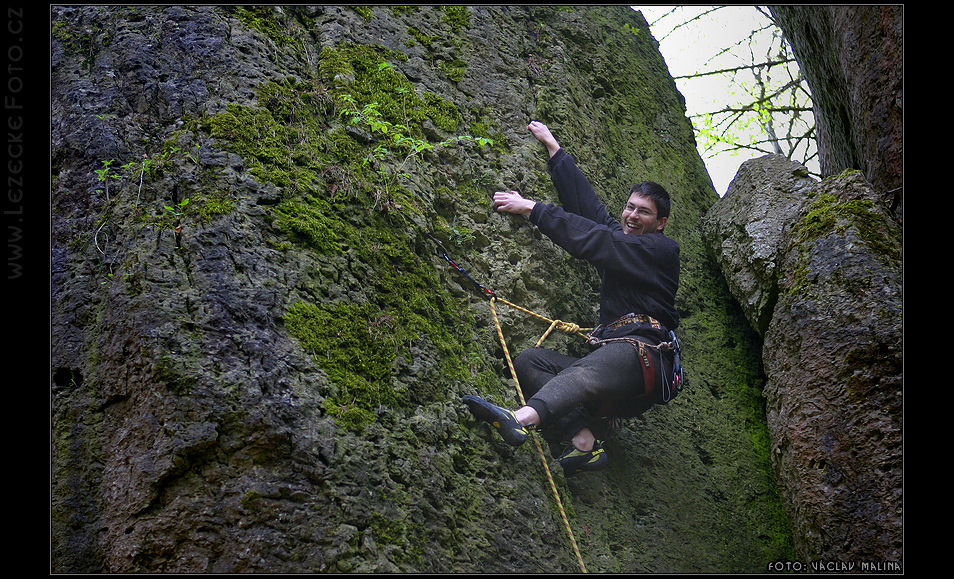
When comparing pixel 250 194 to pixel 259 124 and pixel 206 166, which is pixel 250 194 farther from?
pixel 259 124

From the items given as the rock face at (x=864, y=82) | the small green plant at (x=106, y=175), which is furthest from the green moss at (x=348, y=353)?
the rock face at (x=864, y=82)

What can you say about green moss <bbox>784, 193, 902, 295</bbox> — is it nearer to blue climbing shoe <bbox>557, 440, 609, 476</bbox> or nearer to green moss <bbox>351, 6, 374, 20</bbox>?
blue climbing shoe <bbox>557, 440, 609, 476</bbox>

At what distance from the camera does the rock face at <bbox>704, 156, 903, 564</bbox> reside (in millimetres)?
3738

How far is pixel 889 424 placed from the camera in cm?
375

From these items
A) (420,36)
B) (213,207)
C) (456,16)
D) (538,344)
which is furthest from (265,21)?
(538,344)

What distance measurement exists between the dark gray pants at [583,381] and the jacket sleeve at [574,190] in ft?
4.19

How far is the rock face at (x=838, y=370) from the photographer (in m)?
3.74

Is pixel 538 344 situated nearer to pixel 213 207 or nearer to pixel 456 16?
pixel 213 207

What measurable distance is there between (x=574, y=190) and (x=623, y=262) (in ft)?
3.10

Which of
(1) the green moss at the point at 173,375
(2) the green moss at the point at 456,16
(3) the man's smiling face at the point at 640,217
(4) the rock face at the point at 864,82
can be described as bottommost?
(1) the green moss at the point at 173,375

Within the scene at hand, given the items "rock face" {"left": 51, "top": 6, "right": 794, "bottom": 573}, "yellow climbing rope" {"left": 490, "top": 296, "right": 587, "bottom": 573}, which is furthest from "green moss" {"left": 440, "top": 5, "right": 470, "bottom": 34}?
"yellow climbing rope" {"left": 490, "top": 296, "right": 587, "bottom": 573}

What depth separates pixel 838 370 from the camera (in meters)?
4.11

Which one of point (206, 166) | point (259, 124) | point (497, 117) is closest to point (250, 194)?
point (206, 166)

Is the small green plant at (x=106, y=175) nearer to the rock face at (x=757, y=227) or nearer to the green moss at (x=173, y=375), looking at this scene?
the green moss at (x=173, y=375)
